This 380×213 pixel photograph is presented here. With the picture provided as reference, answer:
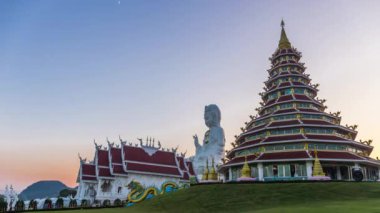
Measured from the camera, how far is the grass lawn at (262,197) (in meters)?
24.2

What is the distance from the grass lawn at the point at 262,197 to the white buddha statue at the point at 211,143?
146 feet

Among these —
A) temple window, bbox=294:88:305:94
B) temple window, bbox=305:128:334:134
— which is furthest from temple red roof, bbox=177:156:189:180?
temple window, bbox=305:128:334:134

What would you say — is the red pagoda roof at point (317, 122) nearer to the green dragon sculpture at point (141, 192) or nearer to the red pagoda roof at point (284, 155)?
the red pagoda roof at point (284, 155)

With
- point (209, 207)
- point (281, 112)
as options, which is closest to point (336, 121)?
point (281, 112)

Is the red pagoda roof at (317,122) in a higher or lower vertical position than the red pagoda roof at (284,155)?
higher

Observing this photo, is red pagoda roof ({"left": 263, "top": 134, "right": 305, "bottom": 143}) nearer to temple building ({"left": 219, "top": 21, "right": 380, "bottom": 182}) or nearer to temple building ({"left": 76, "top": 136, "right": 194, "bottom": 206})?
temple building ({"left": 219, "top": 21, "right": 380, "bottom": 182})

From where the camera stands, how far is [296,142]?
1486 inches

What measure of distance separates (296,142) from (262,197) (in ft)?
44.7

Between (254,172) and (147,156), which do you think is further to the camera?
(147,156)

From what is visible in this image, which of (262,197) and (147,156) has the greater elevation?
(147,156)

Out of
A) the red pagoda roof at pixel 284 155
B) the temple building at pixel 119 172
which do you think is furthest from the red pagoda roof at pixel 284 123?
the temple building at pixel 119 172

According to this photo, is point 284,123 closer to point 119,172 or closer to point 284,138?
point 284,138

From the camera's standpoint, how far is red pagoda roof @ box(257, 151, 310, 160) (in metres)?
36.2

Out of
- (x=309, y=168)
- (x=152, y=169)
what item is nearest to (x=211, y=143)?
(x=152, y=169)
